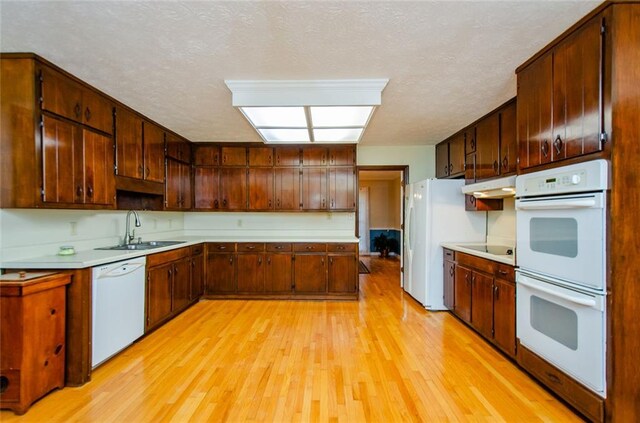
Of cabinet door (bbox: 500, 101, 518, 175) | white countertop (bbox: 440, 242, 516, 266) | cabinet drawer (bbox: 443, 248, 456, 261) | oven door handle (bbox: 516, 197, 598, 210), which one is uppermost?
cabinet door (bbox: 500, 101, 518, 175)

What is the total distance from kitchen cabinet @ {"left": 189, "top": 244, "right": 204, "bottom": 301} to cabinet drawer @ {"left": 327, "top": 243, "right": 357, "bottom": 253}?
1878 millimetres

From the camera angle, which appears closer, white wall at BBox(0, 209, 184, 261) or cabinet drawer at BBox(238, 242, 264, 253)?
white wall at BBox(0, 209, 184, 261)

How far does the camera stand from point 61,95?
2.24 meters

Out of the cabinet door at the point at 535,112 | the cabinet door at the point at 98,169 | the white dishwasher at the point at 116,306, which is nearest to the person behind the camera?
the cabinet door at the point at 535,112

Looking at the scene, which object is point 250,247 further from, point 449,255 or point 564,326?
point 564,326

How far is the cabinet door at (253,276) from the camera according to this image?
163 inches

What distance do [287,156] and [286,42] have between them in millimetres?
2635

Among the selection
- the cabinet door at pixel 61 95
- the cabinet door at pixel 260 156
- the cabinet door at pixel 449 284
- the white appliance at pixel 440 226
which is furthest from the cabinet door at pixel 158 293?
the cabinet door at pixel 449 284

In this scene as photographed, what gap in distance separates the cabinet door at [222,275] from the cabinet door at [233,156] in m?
1.46

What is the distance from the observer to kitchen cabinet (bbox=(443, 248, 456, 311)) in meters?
3.44

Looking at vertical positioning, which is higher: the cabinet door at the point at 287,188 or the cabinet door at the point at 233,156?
the cabinet door at the point at 233,156

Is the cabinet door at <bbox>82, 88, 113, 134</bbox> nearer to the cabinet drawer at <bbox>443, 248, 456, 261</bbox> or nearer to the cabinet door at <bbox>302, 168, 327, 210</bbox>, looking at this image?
the cabinet door at <bbox>302, 168, 327, 210</bbox>

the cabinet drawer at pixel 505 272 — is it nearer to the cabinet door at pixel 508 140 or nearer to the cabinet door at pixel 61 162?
the cabinet door at pixel 508 140

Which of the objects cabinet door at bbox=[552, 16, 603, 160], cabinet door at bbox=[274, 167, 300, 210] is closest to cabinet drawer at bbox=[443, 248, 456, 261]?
cabinet door at bbox=[552, 16, 603, 160]
